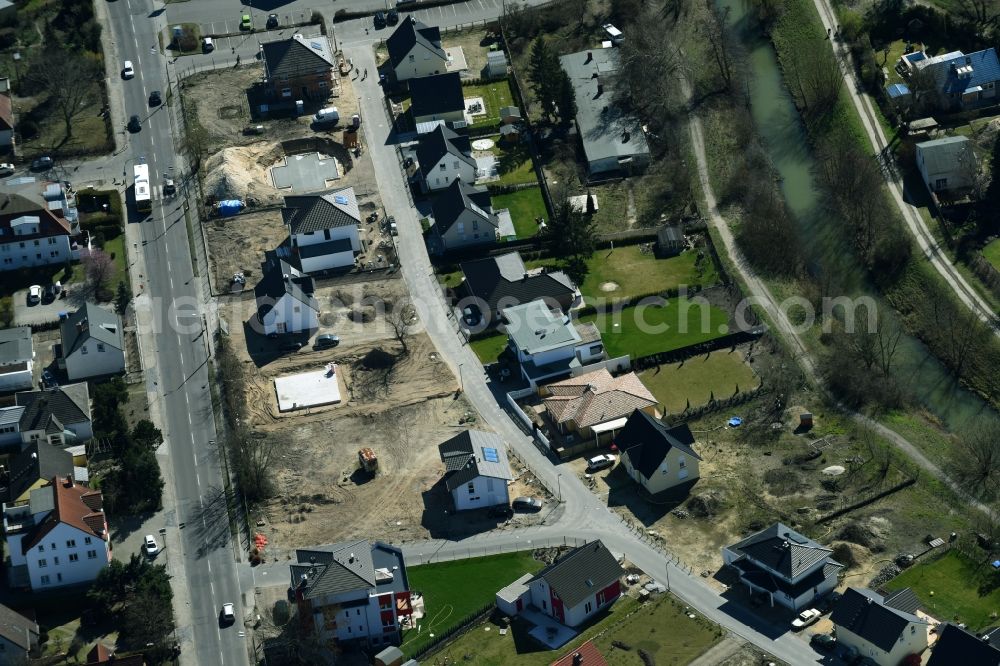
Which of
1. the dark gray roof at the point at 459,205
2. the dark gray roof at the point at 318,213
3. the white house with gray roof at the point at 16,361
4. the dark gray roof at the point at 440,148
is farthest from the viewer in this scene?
the dark gray roof at the point at 440,148

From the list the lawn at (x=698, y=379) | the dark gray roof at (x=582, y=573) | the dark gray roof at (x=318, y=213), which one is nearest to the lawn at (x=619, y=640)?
the dark gray roof at (x=582, y=573)

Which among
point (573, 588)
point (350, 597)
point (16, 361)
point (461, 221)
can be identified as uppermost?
point (461, 221)

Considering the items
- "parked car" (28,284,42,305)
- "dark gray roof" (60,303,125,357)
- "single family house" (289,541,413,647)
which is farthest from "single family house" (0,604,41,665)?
"parked car" (28,284,42,305)

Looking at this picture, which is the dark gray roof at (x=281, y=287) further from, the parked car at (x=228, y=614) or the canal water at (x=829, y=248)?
the canal water at (x=829, y=248)

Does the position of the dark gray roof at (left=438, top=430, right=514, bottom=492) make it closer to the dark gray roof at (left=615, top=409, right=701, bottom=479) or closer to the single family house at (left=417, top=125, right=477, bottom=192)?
the dark gray roof at (left=615, top=409, right=701, bottom=479)

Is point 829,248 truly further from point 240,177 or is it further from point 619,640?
point 619,640

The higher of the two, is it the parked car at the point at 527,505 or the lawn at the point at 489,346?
the lawn at the point at 489,346

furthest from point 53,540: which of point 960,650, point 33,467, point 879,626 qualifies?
point 960,650
